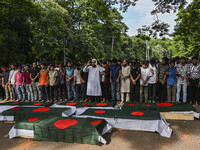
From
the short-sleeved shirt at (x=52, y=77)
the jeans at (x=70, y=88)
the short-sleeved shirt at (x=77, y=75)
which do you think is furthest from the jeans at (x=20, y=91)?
the short-sleeved shirt at (x=77, y=75)

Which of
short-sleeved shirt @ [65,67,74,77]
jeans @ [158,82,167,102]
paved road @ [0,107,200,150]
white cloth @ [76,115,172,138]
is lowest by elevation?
paved road @ [0,107,200,150]

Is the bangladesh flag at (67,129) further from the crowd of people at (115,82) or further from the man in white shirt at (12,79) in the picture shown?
the man in white shirt at (12,79)

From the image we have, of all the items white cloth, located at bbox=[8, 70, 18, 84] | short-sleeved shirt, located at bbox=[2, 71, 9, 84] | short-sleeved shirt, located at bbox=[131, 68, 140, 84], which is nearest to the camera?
short-sleeved shirt, located at bbox=[131, 68, 140, 84]

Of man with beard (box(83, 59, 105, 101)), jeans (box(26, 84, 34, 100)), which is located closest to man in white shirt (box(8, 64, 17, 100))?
jeans (box(26, 84, 34, 100))

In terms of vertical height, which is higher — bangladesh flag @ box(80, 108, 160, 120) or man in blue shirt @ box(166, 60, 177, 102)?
man in blue shirt @ box(166, 60, 177, 102)

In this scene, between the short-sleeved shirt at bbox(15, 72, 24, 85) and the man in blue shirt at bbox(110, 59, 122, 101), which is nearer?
the man in blue shirt at bbox(110, 59, 122, 101)

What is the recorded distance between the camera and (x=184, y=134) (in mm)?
4023

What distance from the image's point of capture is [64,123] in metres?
3.88

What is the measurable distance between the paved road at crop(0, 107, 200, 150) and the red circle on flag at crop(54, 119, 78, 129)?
390 mm

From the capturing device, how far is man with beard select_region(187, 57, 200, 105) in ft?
21.2

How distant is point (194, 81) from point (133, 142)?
4.49 meters

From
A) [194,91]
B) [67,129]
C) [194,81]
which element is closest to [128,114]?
[67,129]

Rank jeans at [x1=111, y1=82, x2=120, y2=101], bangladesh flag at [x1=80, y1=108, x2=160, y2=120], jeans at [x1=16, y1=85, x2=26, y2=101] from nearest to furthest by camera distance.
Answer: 1. bangladesh flag at [x1=80, y1=108, x2=160, y2=120]
2. jeans at [x1=111, y1=82, x2=120, y2=101]
3. jeans at [x1=16, y1=85, x2=26, y2=101]

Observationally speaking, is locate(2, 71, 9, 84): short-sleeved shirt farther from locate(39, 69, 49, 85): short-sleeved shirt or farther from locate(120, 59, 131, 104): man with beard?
locate(120, 59, 131, 104): man with beard
